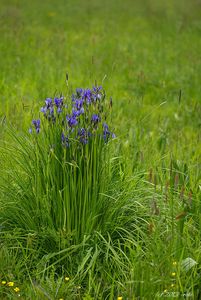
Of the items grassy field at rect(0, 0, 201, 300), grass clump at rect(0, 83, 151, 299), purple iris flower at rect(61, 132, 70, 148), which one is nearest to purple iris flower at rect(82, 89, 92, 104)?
grass clump at rect(0, 83, 151, 299)

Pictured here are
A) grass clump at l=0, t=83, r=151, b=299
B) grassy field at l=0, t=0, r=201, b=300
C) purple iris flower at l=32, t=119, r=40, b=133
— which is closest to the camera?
grassy field at l=0, t=0, r=201, b=300

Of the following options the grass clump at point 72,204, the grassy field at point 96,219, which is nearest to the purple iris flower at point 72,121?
the grass clump at point 72,204

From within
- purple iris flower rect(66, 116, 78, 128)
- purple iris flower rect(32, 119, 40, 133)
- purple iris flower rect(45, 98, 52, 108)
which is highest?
purple iris flower rect(45, 98, 52, 108)

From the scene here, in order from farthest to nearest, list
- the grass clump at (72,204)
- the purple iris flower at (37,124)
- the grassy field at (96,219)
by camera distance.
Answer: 1. the purple iris flower at (37,124)
2. the grass clump at (72,204)
3. the grassy field at (96,219)

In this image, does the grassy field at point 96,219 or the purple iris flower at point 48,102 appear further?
the purple iris flower at point 48,102

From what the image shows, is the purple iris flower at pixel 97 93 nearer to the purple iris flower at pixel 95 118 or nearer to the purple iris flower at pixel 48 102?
the purple iris flower at pixel 95 118

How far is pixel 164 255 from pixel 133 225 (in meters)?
0.45

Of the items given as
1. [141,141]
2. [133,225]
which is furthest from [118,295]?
Result: [141,141]

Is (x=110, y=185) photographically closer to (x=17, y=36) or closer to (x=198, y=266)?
(x=198, y=266)

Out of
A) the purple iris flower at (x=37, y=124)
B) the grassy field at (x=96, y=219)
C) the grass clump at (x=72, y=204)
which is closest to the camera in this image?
the grassy field at (x=96, y=219)

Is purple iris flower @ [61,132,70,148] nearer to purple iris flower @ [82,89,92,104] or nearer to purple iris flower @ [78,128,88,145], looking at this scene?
purple iris flower @ [78,128,88,145]

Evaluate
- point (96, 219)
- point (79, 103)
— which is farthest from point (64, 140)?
point (96, 219)

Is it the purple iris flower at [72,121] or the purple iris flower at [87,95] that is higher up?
the purple iris flower at [87,95]

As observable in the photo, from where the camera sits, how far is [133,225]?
133 inches
